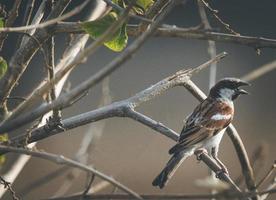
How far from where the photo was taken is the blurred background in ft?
25.7

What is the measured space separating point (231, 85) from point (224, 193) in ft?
11.0

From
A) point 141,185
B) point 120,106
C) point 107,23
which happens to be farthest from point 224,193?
point 141,185

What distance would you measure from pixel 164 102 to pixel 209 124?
13.6 ft

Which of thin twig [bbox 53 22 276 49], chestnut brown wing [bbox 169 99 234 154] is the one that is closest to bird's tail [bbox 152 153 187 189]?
chestnut brown wing [bbox 169 99 234 154]

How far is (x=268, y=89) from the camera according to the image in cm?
992

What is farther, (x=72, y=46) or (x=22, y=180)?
(x=22, y=180)

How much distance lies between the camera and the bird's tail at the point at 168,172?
151 inches

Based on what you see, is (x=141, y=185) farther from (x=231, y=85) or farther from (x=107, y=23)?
(x=107, y=23)

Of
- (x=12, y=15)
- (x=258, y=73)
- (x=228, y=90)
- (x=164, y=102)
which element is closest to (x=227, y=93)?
(x=228, y=90)

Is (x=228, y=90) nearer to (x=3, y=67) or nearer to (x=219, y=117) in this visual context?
(x=219, y=117)

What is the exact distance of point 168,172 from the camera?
3959 millimetres

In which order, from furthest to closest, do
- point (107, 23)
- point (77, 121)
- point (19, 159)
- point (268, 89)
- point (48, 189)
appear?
point (268, 89), point (48, 189), point (19, 159), point (77, 121), point (107, 23)

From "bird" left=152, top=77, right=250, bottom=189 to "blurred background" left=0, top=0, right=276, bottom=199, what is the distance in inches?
89.4

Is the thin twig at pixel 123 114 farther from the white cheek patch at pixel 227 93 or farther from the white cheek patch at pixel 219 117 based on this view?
the white cheek patch at pixel 227 93
